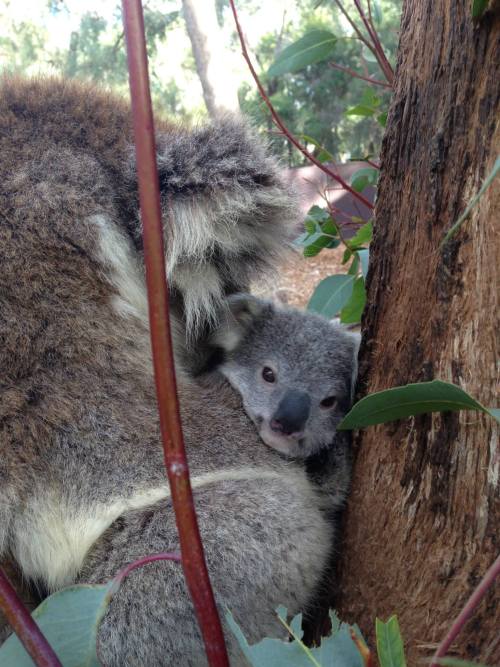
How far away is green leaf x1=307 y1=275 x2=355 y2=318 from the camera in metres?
2.02

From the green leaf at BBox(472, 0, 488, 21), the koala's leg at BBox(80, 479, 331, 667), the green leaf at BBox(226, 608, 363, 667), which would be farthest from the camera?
the koala's leg at BBox(80, 479, 331, 667)

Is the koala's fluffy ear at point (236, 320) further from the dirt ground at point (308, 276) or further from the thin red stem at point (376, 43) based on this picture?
the dirt ground at point (308, 276)

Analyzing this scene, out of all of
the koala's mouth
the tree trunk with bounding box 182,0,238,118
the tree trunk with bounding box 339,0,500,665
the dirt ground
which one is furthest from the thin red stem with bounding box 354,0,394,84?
the tree trunk with bounding box 182,0,238,118

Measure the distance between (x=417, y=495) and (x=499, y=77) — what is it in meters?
0.68

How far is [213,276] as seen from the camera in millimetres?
1667

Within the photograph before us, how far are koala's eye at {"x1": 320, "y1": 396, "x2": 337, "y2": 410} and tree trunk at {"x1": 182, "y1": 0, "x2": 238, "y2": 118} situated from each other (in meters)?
5.79

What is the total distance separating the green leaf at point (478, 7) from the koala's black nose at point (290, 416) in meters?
0.92

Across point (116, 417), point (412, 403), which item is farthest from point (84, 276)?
point (412, 403)

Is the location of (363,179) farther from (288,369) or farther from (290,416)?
(290,416)

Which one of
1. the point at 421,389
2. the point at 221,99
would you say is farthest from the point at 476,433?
the point at 221,99

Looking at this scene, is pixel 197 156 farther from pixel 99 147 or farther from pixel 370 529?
pixel 370 529

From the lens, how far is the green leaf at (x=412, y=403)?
2.91 feet

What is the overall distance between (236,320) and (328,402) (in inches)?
13.7

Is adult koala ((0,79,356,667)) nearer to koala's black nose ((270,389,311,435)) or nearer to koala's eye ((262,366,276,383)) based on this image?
koala's black nose ((270,389,311,435))
